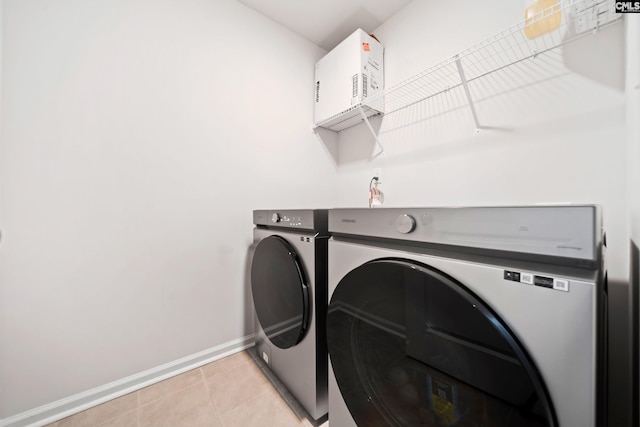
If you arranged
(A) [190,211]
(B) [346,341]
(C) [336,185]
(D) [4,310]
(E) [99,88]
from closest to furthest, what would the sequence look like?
(B) [346,341], (D) [4,310], (E) [99,88], (A) [190,211], (C) [336,185]

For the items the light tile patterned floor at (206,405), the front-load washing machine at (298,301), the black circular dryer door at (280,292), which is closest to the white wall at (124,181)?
the light tile patterned floor at (206,405)

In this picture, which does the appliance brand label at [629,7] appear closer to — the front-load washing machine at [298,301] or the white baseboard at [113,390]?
the front-load washing machine at [298,301]

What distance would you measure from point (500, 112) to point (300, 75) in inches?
58.1

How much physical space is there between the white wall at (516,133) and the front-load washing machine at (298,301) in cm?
94

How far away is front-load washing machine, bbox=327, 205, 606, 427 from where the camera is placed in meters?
0.42

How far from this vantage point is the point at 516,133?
1.21 m

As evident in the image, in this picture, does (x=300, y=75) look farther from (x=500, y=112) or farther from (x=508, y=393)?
(x=508, y=393)

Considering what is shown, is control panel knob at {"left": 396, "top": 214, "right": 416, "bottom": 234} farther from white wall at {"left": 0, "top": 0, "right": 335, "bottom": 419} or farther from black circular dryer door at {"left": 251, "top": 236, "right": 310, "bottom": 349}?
white wall at {"left": 0, "top": 0, "right": 335, "bottom": 419}

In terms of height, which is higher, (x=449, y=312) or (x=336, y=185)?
(x=336, y=185)

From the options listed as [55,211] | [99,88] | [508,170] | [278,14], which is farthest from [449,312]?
[278,14]

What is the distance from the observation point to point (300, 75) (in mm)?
1974

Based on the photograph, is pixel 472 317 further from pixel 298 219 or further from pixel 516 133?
pixel 516 133

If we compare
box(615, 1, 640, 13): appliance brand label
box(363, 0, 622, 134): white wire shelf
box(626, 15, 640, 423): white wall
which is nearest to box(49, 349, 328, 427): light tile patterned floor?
box(626, 15, 640, 423): white wall

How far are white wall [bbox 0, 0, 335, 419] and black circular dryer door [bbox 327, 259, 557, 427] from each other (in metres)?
1.04
